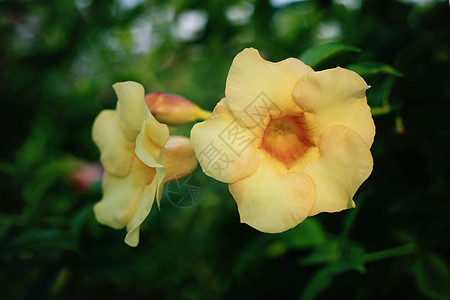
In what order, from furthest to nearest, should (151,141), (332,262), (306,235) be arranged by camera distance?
(306,235), (332,262), (151,141)

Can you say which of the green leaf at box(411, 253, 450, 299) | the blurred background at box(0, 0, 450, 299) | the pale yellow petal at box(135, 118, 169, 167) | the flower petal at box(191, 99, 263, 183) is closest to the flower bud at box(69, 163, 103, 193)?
the blurred background at box(0, 0, 450, 299)

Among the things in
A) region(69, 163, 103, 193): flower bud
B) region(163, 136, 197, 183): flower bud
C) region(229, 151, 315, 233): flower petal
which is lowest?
region(69, 163, 103, 193): flower bud

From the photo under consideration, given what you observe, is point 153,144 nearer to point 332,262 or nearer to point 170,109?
point 170,109

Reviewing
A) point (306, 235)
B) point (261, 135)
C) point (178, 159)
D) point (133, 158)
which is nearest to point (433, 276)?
point (306, 235)

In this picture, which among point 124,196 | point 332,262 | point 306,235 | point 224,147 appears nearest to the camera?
point 224,147

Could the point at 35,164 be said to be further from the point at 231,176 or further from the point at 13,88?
the point at 231,176

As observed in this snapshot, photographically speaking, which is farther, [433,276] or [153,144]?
[433,276]

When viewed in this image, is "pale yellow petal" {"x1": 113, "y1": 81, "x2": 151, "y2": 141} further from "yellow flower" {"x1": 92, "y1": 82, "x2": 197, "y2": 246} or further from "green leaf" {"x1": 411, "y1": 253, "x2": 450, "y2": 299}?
"green leaf" {"x1": 411, "y1": 253, "x2": 450, "y2": 299}
